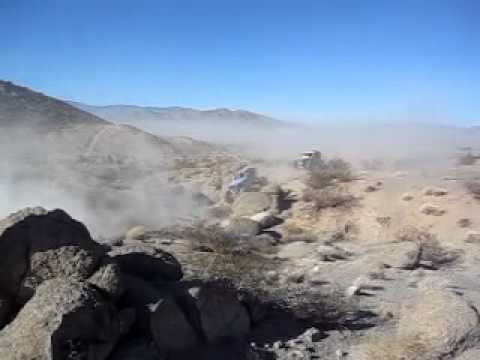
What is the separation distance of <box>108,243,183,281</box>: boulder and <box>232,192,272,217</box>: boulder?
31.0 ft

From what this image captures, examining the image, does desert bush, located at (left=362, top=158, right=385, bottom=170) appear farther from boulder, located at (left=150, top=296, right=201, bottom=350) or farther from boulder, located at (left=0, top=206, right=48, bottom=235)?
boulder, located at (left=0, top=206, right=48, bottom=235)

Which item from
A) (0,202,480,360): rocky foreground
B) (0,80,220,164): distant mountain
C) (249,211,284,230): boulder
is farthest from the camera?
(0,80,220,164): distant mountain

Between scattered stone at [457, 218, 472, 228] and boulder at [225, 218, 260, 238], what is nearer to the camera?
scattered stone at [457, 218, 472, 228]

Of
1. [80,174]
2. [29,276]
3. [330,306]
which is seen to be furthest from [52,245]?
[80,174]

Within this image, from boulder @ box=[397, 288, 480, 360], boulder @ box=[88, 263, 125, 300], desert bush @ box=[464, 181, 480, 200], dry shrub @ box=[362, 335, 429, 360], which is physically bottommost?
dry shrub @ box=[362, 335, 429, 360]

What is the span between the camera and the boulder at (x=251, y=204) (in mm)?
16844

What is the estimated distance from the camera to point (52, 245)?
5.93 m

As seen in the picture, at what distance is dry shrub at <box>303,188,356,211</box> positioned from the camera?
1596cm

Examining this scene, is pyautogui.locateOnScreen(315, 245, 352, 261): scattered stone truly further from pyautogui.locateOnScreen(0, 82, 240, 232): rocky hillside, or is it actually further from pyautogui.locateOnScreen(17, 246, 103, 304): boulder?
pyautogui.locateOnScreen(17, 246, 103, 304): boulder

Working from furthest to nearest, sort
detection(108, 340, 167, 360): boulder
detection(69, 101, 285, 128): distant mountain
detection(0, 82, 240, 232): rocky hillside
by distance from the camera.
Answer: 1. detection(69, 101, 285, 128): distant mountain
2. detection(0, 82, 240, 232): rocky hillside
3. detection(108, 340, 167, 360): boulder

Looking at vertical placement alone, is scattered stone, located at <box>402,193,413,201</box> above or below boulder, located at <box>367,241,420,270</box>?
above

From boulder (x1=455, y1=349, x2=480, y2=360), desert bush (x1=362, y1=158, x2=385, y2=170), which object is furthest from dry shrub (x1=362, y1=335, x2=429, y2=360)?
desert bush (x1=362, y1=158, x2=385, y2=170)

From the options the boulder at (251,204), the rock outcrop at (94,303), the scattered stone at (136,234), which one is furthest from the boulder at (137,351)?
the boulder at (251,204)

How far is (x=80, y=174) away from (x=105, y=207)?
4.58 metres
